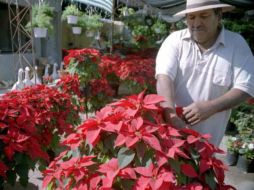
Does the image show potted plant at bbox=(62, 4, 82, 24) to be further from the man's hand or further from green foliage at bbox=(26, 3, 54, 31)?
the man's hand

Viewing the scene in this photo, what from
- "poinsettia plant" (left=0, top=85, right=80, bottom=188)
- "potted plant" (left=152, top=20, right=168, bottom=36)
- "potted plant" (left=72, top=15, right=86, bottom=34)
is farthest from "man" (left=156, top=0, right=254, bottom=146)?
"potted plant" (left=72, top=15, right=86, bottom=34)

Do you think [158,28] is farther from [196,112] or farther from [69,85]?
[196,112]

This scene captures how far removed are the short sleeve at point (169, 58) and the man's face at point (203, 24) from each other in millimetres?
117

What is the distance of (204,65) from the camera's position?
6.19ft

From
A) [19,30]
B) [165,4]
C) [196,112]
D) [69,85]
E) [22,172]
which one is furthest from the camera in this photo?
[165,4]

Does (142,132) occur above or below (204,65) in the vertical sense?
below

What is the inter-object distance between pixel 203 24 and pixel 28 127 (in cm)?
127

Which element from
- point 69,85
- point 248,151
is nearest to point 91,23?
point 69,85

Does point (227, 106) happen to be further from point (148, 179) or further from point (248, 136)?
point (248, 136)

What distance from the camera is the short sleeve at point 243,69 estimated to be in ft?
5.81

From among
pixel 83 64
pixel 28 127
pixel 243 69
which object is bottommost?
pixel 28 127

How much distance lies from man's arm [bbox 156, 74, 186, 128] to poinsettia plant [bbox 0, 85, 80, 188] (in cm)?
92

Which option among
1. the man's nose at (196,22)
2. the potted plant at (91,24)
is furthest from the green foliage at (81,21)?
the man's nose at (196,22)

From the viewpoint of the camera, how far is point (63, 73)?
16.6ft
